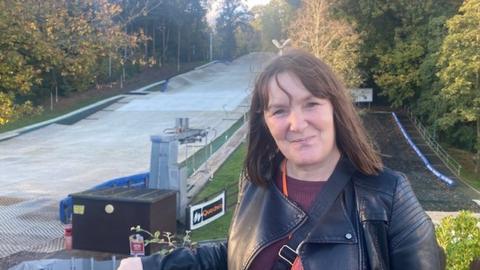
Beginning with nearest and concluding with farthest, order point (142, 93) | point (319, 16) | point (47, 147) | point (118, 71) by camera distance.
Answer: point (47, 147)
point (319, 16)
point (142, 93)
point (118, 71)

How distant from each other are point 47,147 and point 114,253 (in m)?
16.6

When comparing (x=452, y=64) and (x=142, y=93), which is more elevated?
(x=452, y=64)

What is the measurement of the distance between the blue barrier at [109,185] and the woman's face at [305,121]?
33.5ft

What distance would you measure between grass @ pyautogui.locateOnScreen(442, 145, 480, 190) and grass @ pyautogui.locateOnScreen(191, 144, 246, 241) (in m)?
11.3

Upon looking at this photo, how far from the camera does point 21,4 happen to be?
28.1 feet

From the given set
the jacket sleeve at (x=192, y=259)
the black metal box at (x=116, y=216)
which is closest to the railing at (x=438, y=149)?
the black metal box at (x=116, y=216)

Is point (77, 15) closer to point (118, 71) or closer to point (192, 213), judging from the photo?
point (192, 213)

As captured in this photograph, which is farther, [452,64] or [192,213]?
[452,64]

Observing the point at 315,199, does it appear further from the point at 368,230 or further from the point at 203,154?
the point at 203,154

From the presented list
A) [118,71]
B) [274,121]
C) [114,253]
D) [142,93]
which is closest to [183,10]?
[118,71]

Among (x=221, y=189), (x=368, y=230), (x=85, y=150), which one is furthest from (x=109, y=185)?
(x=85, y=150)

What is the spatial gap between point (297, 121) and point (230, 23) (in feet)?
278

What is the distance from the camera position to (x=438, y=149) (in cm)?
3080

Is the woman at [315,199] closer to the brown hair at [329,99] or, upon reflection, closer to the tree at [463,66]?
the brown hair at [329,99]
